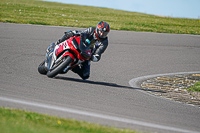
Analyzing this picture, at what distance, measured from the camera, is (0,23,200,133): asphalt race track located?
599cm

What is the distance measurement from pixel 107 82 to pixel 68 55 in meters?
1.60

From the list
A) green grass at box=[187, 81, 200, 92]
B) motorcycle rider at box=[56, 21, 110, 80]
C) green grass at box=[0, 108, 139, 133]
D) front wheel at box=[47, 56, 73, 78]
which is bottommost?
green grass at box=[187, 81, 200, 92]

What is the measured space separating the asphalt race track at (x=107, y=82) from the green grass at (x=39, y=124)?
0.40 m

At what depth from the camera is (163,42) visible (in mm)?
14844

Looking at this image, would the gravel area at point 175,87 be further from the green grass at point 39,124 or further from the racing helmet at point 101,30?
the green grass at point 39,124

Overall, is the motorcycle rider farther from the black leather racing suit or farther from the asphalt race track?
the asphalt race track

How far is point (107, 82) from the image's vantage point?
913 cm

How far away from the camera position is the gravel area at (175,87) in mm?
8578

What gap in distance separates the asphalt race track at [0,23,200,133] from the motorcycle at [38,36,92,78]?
34 centimetres

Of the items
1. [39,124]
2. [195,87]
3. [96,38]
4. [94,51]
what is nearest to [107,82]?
[94,51]

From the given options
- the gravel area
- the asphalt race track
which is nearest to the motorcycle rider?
the asphalt race track

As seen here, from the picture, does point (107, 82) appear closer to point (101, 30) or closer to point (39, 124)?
point (101, 30)

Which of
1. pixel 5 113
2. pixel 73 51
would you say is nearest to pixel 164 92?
pixel 73 51

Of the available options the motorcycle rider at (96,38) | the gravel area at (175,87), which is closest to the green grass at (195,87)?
the gravel area at (175,87)
